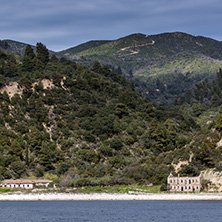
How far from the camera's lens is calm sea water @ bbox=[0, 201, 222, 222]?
217ft

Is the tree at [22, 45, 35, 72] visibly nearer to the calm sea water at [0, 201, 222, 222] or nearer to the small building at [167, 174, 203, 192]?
the calm sea water at [0, 201, 222, 222]

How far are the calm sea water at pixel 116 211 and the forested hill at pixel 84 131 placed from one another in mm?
17355

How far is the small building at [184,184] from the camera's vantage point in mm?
90188

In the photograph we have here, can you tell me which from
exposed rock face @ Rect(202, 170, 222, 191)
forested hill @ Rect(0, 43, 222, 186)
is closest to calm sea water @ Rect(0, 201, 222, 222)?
exposed rock face @ Rect(202, 170, 222, 191)

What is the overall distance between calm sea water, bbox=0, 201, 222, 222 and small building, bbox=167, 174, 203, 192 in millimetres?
6911

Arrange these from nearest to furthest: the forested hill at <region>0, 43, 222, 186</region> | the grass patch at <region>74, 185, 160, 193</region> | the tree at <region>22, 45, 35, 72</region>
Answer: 1. the grass patch at <region>74, 185, 160, 193</region>
2. the forested hill at <region>0, 43, 222, 186</region>
3. the tree at <region>22, 45, 35, 72</region>

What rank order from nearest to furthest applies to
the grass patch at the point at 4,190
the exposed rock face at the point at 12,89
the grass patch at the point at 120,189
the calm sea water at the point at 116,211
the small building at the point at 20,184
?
1. the calm sea water at the point at 116,211
2. the grass patch at the point at 120,189
3. the grass patch at the point at 4,190
4. the small building at the point at 20,184
5. the exposed rock face at the point at 12,89

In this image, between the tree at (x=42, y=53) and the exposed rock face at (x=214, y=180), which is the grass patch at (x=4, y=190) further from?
the tree at (x=42, y=53)

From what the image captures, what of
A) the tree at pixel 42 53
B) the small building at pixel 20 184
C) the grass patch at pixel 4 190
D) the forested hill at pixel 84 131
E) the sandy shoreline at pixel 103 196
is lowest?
the sandy shoreline at pixel 103 196

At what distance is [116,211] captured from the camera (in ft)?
245

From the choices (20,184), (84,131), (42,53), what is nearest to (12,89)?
(84,131)

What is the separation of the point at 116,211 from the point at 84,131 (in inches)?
2346

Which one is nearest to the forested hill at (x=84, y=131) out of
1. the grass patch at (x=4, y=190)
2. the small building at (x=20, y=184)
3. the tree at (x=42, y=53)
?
the tree at (x=42, y=53)

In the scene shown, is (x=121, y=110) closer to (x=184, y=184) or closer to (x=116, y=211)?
(x=184, y=184)
